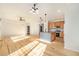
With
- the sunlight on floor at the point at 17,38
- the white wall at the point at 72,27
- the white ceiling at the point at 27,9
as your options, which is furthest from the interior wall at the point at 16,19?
the white wall at the point at 72,27

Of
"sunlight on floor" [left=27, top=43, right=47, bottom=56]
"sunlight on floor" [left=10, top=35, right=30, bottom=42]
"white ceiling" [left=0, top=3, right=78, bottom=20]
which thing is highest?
"white ceiling" [left=0, top=3, right=78, bottom=20]

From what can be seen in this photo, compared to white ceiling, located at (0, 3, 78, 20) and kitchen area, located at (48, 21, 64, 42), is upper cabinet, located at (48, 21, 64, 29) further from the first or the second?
white ceiling, located at (0, 3, 78, 20)

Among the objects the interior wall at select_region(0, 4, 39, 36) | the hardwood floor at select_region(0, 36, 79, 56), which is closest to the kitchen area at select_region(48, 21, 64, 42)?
the hardwood floor at select_region(0, 36, 79, 56)

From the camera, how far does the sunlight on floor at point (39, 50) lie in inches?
92.4

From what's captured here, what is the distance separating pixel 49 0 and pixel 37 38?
0.97 m

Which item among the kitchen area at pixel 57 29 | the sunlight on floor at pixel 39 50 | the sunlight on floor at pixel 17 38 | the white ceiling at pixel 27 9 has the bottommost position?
the sunlight on floor at pixel 39 50

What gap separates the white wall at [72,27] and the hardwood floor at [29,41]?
0.61 feet

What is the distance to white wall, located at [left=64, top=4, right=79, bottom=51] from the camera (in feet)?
7.99

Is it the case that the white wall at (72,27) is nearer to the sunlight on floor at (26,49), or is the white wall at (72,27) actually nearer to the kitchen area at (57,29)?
the kitchen area at (57,29)

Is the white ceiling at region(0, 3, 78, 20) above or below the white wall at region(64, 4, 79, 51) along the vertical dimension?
above

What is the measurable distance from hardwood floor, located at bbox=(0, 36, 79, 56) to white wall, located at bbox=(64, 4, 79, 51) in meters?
0.19

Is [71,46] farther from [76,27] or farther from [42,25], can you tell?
[42,25]

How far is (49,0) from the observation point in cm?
225

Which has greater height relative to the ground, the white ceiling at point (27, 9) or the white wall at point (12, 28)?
the white ceiling at point (27, 9)
